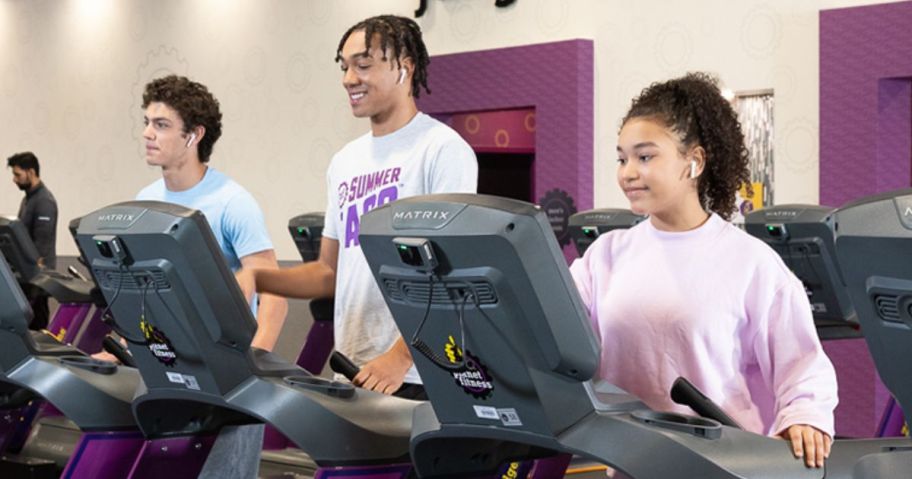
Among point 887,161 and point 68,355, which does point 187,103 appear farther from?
point 887,161

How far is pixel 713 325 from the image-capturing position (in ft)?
8.22

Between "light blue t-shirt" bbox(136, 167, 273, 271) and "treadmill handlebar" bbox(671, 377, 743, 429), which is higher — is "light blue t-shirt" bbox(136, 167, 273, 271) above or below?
above

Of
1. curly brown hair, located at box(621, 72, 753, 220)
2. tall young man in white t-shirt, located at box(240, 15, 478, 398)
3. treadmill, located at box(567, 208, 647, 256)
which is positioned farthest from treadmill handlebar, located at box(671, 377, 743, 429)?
treadmill, located at box(567, 208, 647, 256)

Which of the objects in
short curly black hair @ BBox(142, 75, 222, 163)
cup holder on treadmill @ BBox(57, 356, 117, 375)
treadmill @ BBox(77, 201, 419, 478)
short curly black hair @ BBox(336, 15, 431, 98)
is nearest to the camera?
treadmill @ BBox(77, 201, 419, 478)

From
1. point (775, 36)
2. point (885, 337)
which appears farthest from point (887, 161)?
point (885, 337)

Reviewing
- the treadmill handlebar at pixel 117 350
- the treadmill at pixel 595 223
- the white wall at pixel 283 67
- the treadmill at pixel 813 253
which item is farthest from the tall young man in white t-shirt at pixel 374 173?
the white wall at pixel 283 67

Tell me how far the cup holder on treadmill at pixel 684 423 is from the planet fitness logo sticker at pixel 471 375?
24 centimetres

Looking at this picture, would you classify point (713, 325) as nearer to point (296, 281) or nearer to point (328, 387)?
point (328, 387)

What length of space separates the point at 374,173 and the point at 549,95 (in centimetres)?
508

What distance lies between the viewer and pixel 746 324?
2512 millimetres

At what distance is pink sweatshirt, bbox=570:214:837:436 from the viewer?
244 centimetres

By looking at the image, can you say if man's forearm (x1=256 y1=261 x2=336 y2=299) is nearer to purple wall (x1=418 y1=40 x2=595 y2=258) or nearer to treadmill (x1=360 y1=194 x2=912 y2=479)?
treadmill (x1=360 y1=194 x2=912 y2=479)

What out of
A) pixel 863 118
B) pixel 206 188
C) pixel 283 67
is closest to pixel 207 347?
pixel 206 188

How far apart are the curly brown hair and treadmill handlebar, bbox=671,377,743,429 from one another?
0.54 m
